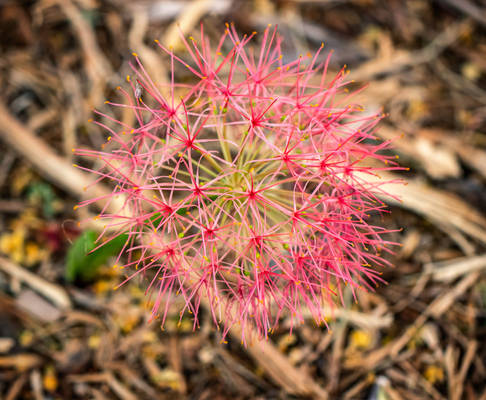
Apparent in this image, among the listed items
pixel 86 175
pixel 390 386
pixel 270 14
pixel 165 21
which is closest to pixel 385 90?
pixel 270 14

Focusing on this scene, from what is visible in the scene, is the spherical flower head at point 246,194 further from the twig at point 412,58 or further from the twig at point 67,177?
the twig at point 412,58

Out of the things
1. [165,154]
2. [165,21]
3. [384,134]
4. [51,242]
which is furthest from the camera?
[165,21]

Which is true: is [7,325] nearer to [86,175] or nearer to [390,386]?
[86,175]

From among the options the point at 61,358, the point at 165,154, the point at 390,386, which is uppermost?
the point at 165,154

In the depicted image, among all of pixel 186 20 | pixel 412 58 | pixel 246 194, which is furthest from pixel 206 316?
pixel 412 58

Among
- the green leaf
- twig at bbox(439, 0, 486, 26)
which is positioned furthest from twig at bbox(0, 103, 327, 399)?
twig at bbox(439, 0, 486, 26)

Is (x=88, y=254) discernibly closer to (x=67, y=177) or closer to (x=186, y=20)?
(x=67, y=177)

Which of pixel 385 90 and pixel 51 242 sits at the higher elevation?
pixel 385 90
